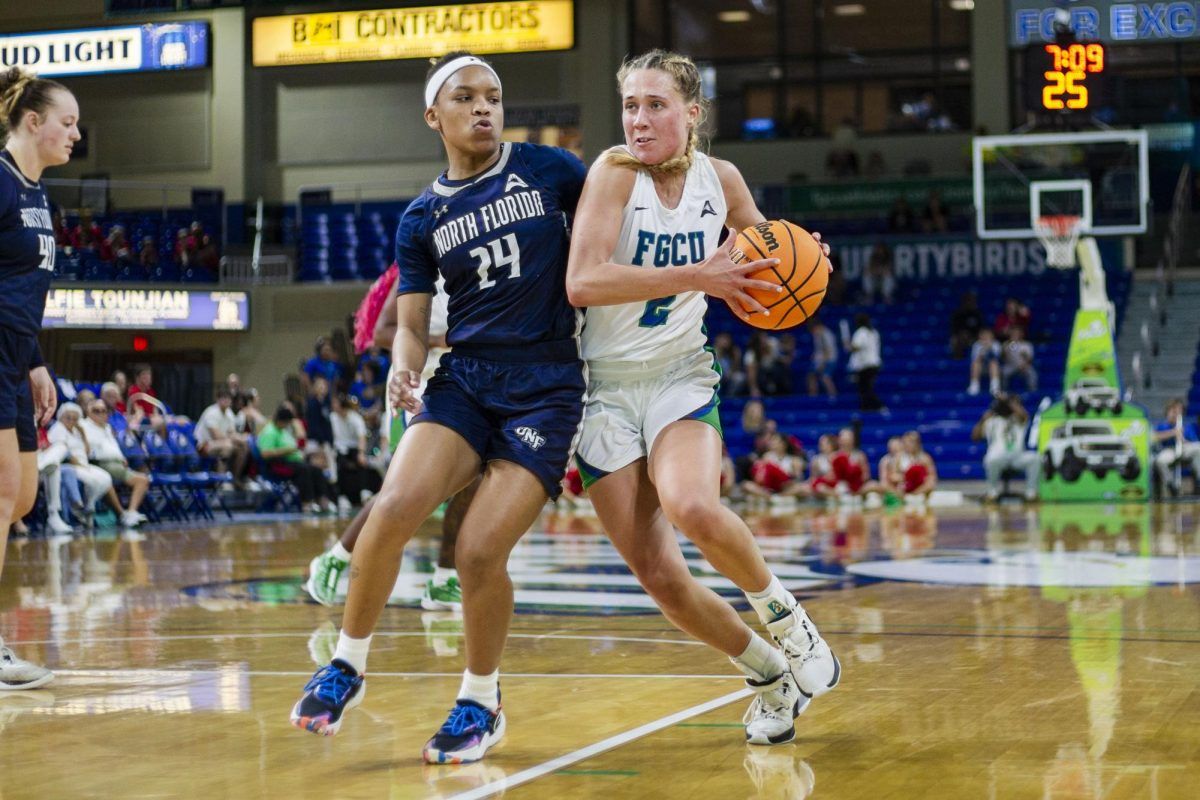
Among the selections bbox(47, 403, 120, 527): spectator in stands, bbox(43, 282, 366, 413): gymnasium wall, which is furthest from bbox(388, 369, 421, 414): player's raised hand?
bbox(43, 282, 366, 413): gymnasium wall

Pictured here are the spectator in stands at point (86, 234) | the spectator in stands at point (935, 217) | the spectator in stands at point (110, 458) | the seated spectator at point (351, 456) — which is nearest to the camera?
the spectator in stands at point (110, 458)

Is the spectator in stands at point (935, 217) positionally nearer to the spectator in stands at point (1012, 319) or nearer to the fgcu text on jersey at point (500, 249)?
the spectator in stands at point (1012, 319)

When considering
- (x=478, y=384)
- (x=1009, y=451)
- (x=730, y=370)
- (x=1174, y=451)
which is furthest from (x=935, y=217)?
(x=478, y=384)

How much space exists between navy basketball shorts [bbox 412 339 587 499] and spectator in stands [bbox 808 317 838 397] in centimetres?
1893

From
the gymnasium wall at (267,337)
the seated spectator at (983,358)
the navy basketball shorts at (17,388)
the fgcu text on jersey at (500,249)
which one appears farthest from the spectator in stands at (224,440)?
the fgcu text on jersey at (500,249)

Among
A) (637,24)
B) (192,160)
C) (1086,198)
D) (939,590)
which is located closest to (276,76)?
(192,160)

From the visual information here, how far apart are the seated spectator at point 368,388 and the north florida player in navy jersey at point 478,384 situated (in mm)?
15182

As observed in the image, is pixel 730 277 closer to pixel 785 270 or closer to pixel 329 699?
pixel 785 270

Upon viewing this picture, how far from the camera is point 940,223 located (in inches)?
1006

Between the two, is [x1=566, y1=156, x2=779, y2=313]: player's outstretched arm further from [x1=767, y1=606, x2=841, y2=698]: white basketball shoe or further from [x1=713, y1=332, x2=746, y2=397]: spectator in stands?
[x1=713, y1=332, x2=746, y2=397]: spectator in stands

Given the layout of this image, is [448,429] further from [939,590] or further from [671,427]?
[939,590]

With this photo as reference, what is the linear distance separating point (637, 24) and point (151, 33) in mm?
8514

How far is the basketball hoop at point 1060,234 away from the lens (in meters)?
19.9

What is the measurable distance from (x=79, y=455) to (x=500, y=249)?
10.9 m
